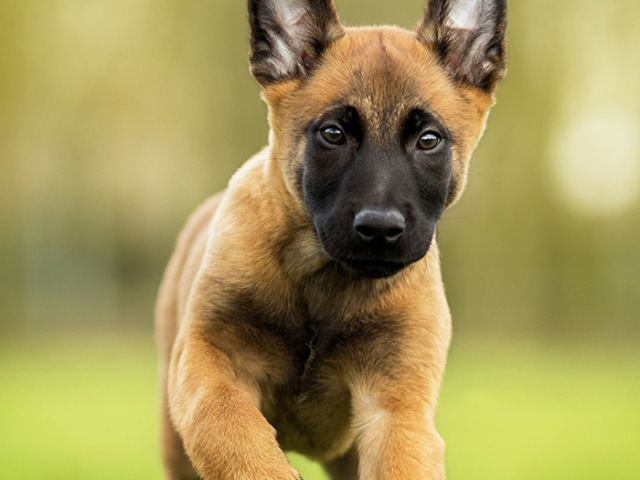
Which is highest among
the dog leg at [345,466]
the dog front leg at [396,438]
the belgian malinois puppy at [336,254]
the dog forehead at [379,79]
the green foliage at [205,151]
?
the dog forehead at [379,79]

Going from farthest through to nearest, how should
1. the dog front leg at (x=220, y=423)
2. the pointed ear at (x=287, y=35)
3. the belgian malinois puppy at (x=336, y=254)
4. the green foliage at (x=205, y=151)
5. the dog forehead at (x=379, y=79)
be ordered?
the green foliage at (x=205, y=151) → the pointed ear at (x=287, y=35) → the dog forehead at (x=379, y=79) → the belgian malinois puppy at (x=336, y=254) → the dog front leg at (x=220, y=423)

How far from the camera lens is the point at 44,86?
19844 mm

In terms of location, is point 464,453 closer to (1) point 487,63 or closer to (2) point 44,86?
(1) point 487,63

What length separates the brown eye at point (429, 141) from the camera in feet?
13.1

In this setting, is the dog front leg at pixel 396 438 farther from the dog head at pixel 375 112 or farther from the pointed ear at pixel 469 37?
the pointed ear at pixel 469 37

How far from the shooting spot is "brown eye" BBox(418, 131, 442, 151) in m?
4.00

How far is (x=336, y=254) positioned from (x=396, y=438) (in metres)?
0.81

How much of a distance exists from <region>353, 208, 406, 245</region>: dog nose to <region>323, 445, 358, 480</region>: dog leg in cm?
200

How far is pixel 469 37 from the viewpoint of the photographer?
4422mm

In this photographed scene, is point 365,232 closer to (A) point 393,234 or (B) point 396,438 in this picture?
(A) point 393,234

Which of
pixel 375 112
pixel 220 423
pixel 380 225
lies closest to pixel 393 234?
pixel 380 225

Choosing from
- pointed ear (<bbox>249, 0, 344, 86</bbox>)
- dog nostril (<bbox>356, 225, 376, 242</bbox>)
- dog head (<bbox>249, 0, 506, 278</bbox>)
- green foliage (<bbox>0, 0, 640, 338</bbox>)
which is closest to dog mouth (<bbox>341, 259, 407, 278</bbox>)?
dog head (<bbox>249, 0, 506, 278</bbox>)

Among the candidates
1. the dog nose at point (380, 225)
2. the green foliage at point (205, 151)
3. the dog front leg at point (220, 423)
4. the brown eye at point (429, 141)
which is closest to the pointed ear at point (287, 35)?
the brown eye at point (429, 141)

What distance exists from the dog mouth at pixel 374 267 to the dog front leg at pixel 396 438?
1.78ft
